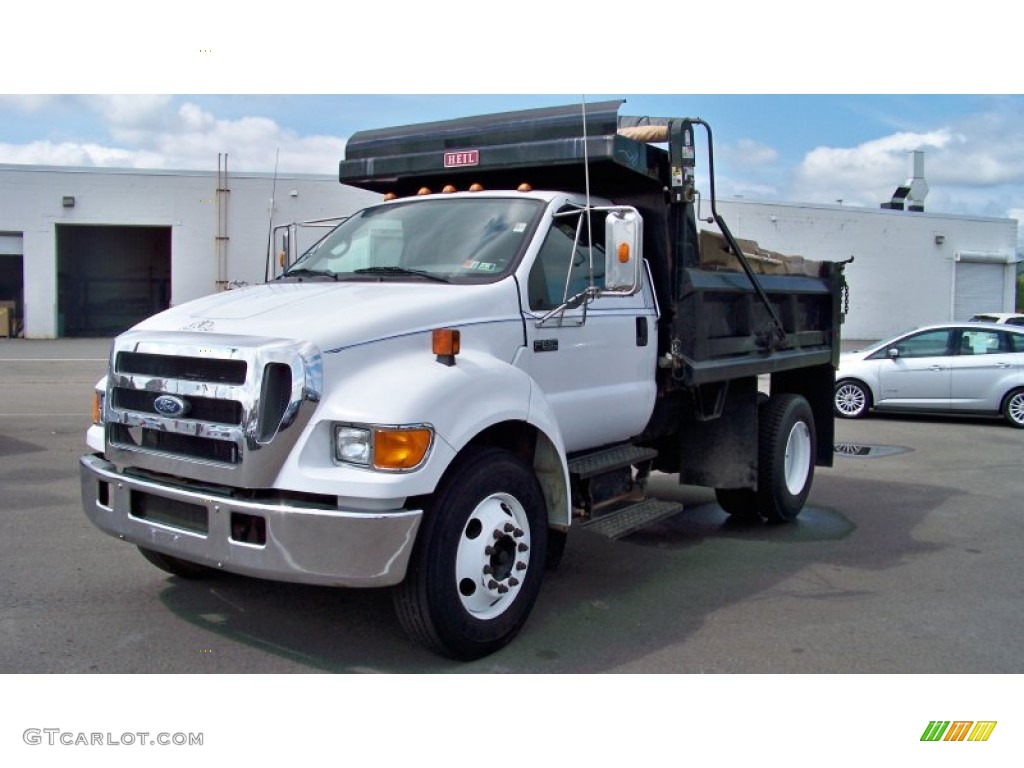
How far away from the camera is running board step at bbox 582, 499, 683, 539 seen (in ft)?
17.5

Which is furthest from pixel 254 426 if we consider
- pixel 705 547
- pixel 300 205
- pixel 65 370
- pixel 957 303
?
pixel 957 303

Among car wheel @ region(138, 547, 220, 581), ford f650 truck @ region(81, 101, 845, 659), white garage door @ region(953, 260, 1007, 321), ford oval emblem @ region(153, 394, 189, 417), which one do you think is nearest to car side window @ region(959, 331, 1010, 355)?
ford f650 truck @ region(81, 101, 845, 659)

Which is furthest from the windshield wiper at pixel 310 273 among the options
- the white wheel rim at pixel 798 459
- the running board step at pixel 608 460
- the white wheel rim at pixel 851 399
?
the white wheel rim at pixel 851 399

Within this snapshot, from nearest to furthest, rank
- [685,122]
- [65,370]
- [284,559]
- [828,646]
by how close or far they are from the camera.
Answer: [284,559], [828,646], [685,122], [65,370]

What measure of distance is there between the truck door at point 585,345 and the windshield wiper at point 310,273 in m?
1.14

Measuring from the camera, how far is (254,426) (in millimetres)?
3914

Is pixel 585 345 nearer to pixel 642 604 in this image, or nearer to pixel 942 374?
pixel 642 604

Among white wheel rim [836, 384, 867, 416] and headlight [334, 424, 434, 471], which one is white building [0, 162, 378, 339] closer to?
white wheel rim [836, 384, 867, 416]

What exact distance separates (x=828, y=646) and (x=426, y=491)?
2299 millimetres

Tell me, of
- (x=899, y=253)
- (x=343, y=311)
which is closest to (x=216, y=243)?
(x=899, y=253)

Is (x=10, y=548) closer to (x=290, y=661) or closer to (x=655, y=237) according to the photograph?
(x=290, y=661)

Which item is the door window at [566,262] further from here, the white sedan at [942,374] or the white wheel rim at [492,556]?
the white sedan at [942,374]

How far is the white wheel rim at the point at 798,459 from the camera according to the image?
7.73 m

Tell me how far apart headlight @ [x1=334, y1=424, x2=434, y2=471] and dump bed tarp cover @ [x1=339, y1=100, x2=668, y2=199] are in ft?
6.78
